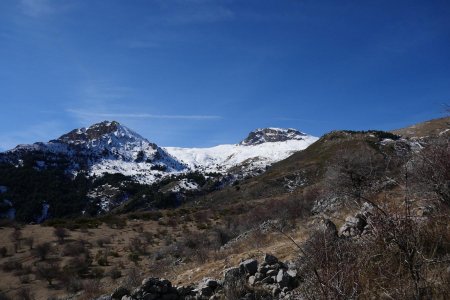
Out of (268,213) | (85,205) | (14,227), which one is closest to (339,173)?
(268,213)

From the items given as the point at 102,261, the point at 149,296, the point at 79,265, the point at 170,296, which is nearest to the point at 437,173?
the point at 170,296

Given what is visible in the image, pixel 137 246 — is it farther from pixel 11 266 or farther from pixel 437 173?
pixel 437 173

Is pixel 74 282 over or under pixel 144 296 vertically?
under

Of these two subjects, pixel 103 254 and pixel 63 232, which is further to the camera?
pixel 63 232

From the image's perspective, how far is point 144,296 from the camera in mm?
9188

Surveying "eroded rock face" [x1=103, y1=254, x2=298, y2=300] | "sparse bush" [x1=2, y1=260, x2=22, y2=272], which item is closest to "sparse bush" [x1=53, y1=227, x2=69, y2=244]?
"sparse bush" [x1=2, y1=260, x2=22, y2=272]

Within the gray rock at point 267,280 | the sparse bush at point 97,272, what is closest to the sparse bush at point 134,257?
the sparse bush at point 97,272

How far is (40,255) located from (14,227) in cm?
1146

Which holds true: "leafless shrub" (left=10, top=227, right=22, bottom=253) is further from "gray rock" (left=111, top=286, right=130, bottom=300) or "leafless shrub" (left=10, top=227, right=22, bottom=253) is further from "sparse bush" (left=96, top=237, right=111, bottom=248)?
"gray rock" (left=111, top=286, right=130, bottom=300)

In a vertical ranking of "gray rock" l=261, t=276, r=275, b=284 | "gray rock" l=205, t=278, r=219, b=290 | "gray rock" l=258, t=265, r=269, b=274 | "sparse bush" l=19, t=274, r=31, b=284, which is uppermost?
"gray rock" l=258, t=265, r=269, b=274

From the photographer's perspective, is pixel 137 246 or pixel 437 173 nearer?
pixel 437 173

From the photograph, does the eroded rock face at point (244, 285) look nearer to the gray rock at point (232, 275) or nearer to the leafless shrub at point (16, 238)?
the gray rock at point (232, 275)

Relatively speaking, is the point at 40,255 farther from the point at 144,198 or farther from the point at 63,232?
the point at 144,198

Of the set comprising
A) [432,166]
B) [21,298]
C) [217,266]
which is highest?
[432,166]
